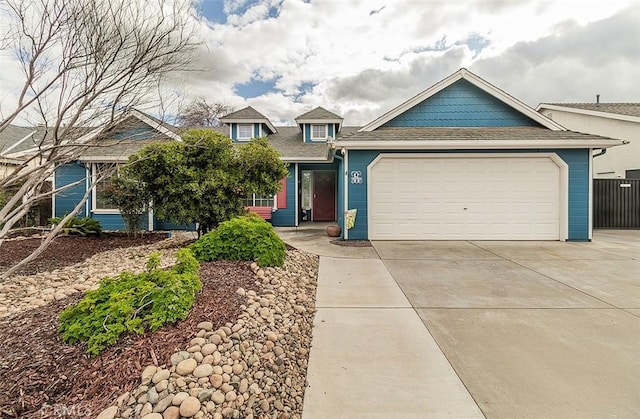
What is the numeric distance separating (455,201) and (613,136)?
11550 mm

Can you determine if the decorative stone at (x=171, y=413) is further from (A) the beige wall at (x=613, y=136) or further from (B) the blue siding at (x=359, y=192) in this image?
(A) the beige wall at (x=613, y=136)

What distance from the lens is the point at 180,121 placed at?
4.05 metres

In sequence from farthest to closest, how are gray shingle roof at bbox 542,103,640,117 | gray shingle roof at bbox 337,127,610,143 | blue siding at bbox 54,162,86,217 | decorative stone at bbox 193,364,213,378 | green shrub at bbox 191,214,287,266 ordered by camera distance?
1. gray shingle roof at bbox 542,103,640,117
2. blue siding at bbox 54,162,86,217
3. gray shingle roof at bbox 337,127,610,143
4. green shrub at bbox 191,214,287,266
5. decorative stone at bbox 193,364,213,378

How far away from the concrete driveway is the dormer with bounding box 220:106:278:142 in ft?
33.0

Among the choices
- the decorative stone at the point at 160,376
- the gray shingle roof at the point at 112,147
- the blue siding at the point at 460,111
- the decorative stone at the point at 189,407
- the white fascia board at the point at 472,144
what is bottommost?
the decorative stone at the point at 189,407

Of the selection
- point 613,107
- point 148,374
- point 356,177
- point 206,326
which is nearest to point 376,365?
point 206,326

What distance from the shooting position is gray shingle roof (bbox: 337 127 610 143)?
8508 millimetres

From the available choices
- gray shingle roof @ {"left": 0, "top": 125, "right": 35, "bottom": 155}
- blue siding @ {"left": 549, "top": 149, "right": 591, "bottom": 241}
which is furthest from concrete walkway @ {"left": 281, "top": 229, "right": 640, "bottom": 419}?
gray shingle roof @ {"left": 0, "top": 125, "right": 35, "bottom": 155}

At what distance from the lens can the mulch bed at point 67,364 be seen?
1942mm

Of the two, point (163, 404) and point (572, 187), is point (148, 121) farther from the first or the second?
point (572, 187)

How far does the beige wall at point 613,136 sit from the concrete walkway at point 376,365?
15.7m

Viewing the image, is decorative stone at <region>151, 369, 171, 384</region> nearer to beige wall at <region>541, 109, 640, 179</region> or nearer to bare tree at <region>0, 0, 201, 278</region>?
bare tree at <region>0, 0, 201, 278</region>

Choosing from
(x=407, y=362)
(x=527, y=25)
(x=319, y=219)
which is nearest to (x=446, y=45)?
(x=527, y=25)

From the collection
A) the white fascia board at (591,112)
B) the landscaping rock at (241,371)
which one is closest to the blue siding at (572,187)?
the landscaping rock at (241,371)
